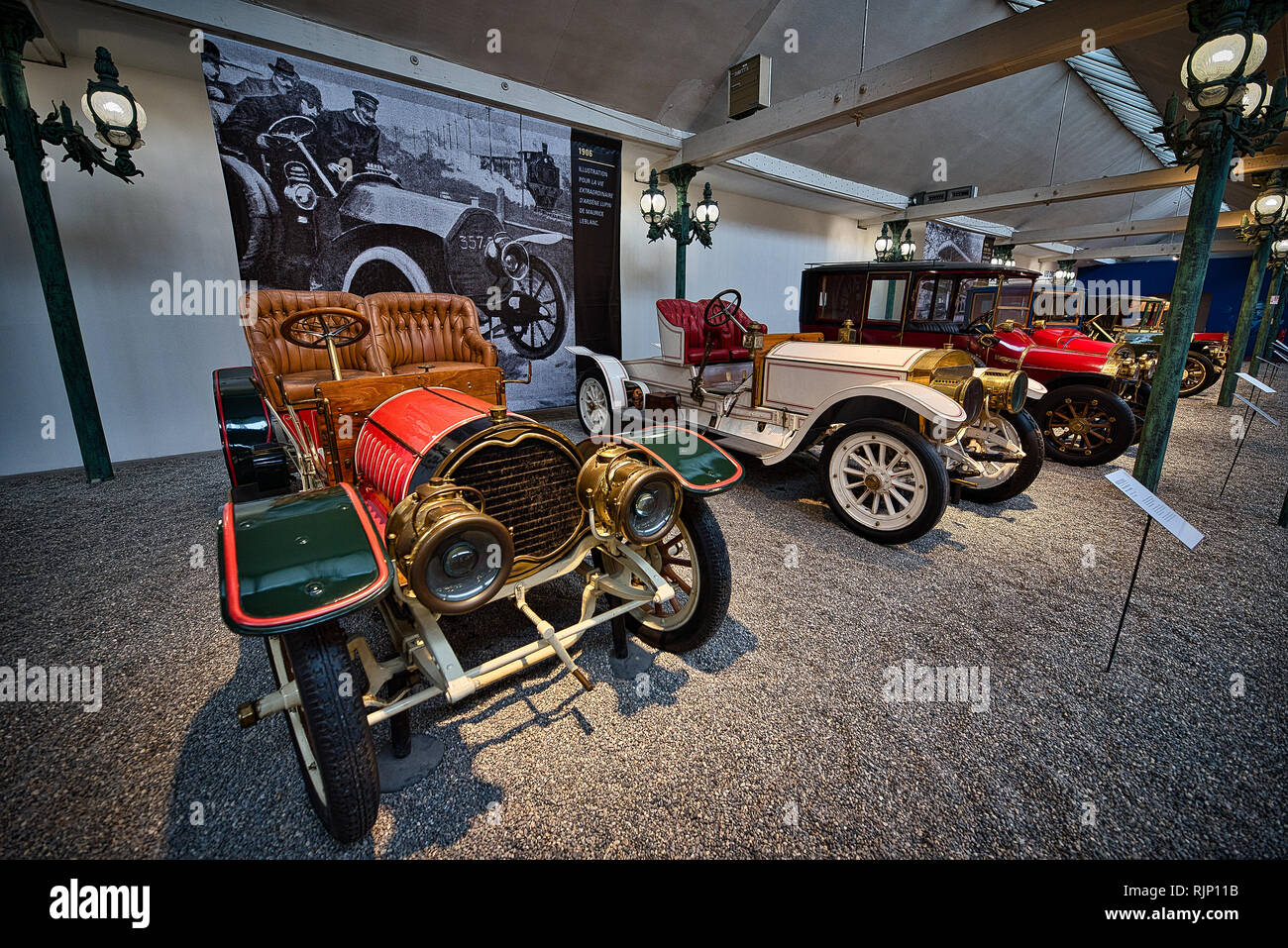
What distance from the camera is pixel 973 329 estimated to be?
4957mm

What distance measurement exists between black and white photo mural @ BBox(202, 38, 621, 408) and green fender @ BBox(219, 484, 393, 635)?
466 cm

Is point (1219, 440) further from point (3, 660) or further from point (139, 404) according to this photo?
point (139, 404)

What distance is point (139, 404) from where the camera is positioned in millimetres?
4766

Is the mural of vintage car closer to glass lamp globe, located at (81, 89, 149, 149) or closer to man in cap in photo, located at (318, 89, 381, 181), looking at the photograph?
man in cap in photo, located at (318, 89, 381, 181)

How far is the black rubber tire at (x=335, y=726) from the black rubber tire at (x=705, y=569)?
1.19m

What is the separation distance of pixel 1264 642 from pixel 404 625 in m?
3.67

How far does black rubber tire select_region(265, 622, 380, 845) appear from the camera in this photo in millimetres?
1205

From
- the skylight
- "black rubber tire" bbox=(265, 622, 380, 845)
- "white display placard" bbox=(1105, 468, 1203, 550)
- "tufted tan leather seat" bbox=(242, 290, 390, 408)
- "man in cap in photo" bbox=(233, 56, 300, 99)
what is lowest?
"black rubber tire" bbox=(265, 622, 380, 845)

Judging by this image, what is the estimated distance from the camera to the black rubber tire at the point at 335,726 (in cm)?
121

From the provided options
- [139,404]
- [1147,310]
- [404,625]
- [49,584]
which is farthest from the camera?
[1147,310]

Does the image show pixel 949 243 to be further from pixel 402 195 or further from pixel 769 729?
pixel 769 729

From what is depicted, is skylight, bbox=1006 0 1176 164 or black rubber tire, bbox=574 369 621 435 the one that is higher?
skylight, bbox=1006 0 1176 164

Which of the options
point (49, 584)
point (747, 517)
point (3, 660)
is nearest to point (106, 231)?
point (49, 584)

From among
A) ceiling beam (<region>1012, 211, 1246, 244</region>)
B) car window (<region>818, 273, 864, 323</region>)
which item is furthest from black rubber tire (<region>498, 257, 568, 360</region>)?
ceiling beam (<region>1012, 211, 1246, 244</region>)
